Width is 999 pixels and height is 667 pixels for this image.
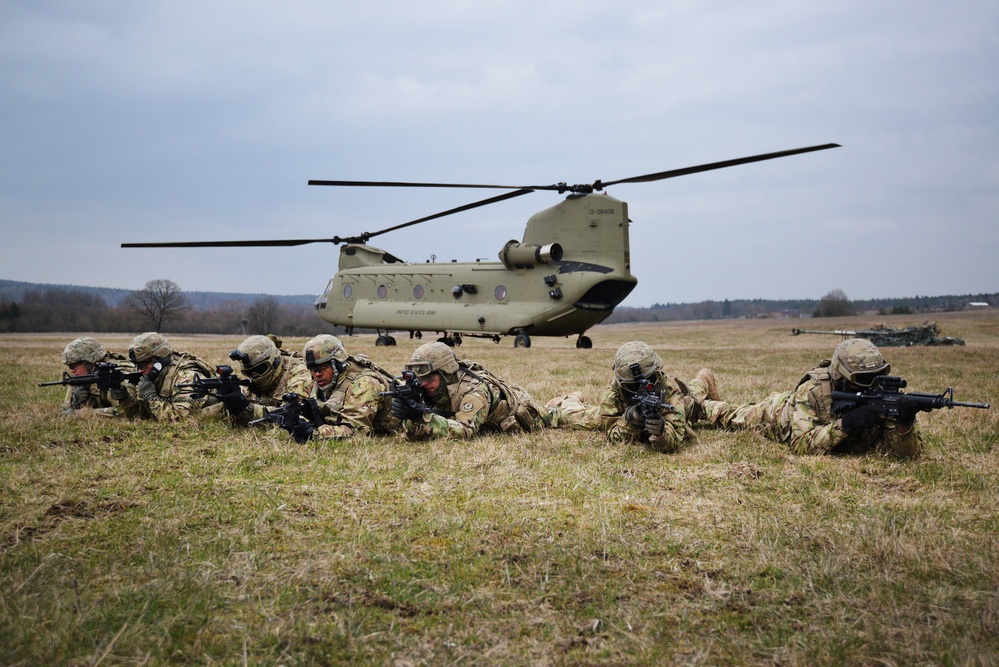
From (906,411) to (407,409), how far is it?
4.82 meters

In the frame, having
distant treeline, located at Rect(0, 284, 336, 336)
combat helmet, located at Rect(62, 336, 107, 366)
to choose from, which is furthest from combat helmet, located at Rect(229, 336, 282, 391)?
distant treeline, located at Rect(0, 284, 336, 336)

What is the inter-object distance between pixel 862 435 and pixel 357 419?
5.37m

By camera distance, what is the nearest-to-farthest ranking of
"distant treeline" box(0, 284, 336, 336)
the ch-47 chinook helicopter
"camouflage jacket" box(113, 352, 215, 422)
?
1. "camouflage jacket" box(113, 352, 215, 422)
2. the ch-47 chinook helicopter
3. "distant treeline" box(0, 284, 336, 336)

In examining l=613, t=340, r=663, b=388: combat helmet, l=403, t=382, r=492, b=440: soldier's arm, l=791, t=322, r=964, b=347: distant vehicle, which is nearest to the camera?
l=613, t=340, r=663, b=388: combat helmet

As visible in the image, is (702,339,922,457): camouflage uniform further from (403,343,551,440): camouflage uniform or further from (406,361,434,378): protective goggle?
(406,361,434,378): protective goggle

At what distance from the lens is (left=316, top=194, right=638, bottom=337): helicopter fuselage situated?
21750mm

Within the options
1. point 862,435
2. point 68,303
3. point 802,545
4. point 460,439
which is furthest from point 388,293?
point 68,303

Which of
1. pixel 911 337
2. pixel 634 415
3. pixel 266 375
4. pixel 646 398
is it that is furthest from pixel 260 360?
pixel 911 337

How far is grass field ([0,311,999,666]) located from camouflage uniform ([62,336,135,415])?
238cm

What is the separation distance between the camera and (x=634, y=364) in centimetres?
775

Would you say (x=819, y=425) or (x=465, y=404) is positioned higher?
(x=465, y=404)

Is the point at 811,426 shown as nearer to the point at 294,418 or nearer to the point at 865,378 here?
the point at 865,378

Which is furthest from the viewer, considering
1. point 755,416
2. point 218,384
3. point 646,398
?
point 755,416

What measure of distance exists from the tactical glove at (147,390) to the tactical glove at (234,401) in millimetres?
1588
